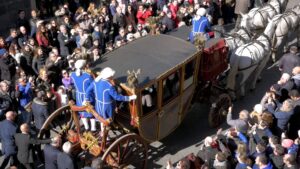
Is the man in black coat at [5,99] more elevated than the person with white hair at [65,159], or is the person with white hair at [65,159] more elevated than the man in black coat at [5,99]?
the man in black coat at [5,99]

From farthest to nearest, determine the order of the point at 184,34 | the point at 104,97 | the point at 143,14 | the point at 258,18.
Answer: the point at 143,14
the point at 258,18
the point at 184,34
the point at 104,97

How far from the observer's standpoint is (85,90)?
8.15m

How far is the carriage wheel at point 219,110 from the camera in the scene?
10000 mm

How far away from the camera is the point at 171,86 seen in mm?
8672

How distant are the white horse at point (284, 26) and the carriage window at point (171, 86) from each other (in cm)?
484

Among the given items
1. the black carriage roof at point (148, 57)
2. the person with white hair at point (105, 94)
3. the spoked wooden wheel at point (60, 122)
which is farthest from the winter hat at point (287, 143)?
the spoked wooden wheel at point (60, 122)

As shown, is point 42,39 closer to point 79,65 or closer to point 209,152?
point 79,65

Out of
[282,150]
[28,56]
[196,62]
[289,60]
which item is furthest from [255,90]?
[28,56]

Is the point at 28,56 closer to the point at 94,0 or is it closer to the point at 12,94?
the point at 12,94

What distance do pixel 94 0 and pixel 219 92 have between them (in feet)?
26.6

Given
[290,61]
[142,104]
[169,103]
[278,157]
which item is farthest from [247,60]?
[278,157]

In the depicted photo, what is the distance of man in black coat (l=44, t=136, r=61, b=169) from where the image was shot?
7.61 meters

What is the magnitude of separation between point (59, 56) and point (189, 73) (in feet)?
12.2

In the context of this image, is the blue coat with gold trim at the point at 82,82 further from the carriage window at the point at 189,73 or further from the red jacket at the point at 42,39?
the red jacket at the point at 42,39
